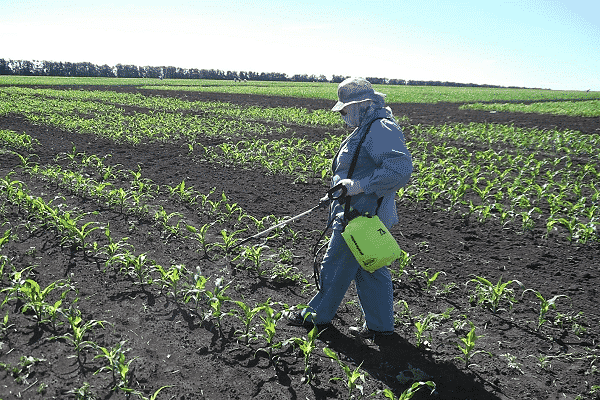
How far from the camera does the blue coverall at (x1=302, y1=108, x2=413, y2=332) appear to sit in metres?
2.57

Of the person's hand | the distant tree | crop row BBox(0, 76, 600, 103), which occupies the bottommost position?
the person's hand

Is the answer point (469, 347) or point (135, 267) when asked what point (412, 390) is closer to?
point (469, 347)

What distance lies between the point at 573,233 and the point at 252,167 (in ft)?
20.0

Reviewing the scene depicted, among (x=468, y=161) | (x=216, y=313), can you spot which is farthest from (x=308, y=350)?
(x=468, y=161)

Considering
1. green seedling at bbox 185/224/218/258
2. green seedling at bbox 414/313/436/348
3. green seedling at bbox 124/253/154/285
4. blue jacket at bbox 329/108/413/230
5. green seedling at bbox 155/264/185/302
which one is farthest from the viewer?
green seedling at bbox 185/224/218/258

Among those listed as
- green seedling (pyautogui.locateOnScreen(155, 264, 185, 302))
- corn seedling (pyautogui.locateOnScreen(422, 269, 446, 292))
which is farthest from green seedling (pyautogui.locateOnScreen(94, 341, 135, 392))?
corn seedling (pyautogui.locateOnScreen(422, 269, 446, 292))

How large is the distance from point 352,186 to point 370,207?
28 centimetres

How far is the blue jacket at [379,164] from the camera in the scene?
2557 mm

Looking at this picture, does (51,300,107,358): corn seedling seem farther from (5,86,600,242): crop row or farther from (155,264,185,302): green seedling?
(5,86,600,242): crop row

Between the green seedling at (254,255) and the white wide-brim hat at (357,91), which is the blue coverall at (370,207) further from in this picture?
the green seedling at (254,255)

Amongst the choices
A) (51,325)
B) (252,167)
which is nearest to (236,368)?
(51,325)

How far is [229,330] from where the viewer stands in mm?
3268

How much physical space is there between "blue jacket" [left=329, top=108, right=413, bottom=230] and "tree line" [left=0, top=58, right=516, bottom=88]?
8401 cm

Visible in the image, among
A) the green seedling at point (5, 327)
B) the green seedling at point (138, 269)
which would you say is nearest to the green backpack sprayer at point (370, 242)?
the green seedling at point (138, 269)
